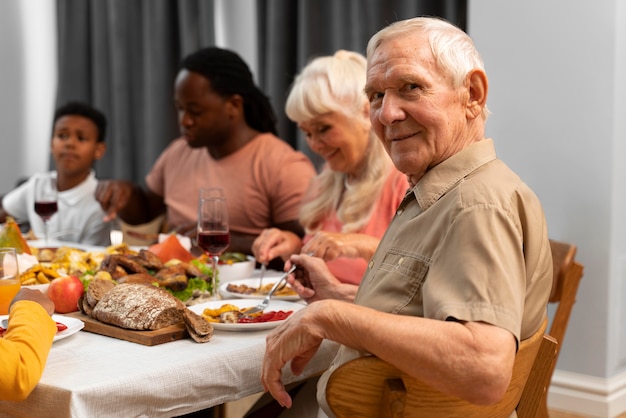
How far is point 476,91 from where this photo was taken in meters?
1.40

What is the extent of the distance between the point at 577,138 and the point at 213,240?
143 cm

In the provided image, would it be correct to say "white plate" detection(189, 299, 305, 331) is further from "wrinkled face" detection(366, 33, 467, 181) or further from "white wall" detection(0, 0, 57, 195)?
"white wall" detection(0, 0, 57, 195)

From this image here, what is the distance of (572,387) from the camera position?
9.32ft

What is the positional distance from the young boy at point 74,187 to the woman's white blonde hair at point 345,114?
1.19 meters

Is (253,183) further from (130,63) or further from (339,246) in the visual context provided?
(130,63)

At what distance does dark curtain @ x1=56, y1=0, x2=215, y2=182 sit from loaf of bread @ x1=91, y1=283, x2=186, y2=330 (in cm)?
274

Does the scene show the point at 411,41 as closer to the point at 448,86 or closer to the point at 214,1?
the point at 448,86

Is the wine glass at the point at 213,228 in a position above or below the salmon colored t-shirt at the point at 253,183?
above

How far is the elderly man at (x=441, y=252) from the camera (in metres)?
1.15

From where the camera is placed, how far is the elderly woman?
2424mm

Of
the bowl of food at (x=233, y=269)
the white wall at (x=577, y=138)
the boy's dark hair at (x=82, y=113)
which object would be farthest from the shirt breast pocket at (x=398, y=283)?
the boy's dark hair at (x=82, y=113)

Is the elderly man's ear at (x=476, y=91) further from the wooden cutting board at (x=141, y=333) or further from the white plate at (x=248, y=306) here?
the wooden cutting board at (x=141, y=333)

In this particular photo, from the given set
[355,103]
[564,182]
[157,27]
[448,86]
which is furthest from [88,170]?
[448,86]

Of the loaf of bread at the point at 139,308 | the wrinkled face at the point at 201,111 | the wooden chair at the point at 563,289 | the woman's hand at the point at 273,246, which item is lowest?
the wooden chair at the point at 563,289
